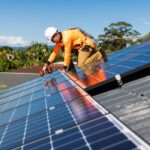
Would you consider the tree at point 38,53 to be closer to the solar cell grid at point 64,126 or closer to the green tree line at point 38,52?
the green tree line at point 38,52

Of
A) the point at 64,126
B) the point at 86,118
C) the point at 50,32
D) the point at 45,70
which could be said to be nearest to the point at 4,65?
the point at 45,70

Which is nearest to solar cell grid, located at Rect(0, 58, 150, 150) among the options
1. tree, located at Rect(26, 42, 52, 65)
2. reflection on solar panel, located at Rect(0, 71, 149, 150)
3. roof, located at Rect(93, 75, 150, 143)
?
reflection on solar panel, located at Rect(0, 71, 149, 150)

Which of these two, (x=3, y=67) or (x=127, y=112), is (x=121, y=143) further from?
(x=3, y=67)

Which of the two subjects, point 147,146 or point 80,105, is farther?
point 80,105

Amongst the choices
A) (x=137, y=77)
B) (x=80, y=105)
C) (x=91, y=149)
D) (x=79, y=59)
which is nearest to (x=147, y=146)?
(x=91, y=149)

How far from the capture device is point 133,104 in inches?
286

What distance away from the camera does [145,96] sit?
24.9 ft

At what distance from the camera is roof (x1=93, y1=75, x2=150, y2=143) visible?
233 inches

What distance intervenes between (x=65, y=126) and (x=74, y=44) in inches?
253

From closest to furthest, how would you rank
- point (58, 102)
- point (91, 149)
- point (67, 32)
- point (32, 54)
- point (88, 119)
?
1. point (91, 149)
2. point (88, 119)
3. point (58, 102)
4. point (67, 32)
5. point (32, 54)

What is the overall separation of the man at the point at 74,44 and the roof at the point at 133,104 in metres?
3.49

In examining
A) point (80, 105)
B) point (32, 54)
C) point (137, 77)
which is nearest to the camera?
point (80, 105)

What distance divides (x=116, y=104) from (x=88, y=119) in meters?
1.65

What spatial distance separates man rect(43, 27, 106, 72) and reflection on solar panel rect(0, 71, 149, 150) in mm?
2305
